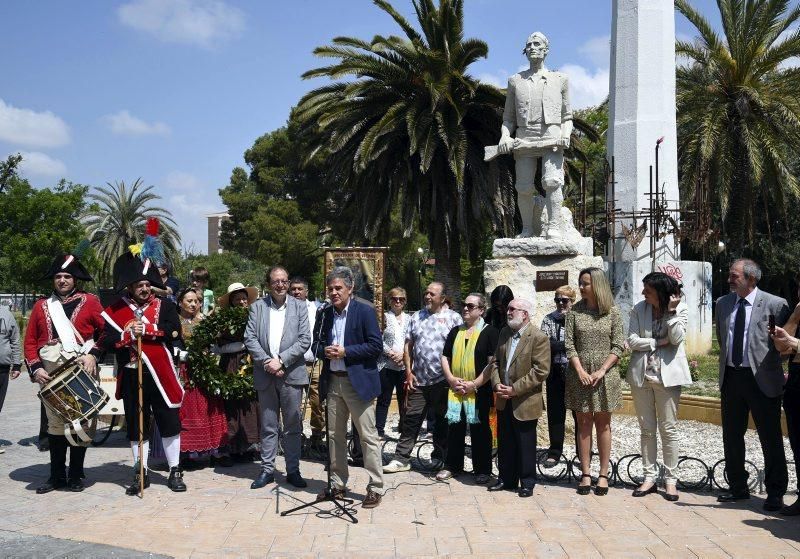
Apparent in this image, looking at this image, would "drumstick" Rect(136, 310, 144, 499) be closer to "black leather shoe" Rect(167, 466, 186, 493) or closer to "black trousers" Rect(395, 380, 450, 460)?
"black leather shoe" Rect(167, 466, 186, 493)

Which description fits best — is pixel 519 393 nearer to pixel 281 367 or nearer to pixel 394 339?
pixel 281 367

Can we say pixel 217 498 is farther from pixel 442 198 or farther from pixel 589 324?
pixel 442 198

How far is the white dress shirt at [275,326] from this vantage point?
6672 millimetres

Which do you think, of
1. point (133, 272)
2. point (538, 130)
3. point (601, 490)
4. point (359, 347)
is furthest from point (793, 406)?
point (133, 272)

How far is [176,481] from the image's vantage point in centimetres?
647

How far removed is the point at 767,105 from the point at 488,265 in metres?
13.2

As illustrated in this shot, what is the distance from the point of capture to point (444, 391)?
7.09 meters

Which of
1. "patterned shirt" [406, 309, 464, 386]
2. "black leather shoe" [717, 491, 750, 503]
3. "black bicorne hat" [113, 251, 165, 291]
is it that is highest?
"black bicorne hat" [113, 251, 165, 291]

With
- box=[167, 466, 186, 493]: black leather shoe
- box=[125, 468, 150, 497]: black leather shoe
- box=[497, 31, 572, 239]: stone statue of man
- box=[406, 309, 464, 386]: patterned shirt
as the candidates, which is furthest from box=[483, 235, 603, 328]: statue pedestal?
box=[125, 468, 150, 497]: black leather shoe

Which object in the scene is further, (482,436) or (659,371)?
(482,436)

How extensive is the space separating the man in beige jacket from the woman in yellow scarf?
0.85 feet

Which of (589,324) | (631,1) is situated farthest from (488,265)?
(631,1)

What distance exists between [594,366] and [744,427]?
4.20 feet

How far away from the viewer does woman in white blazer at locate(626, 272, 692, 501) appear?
20.1 ft
